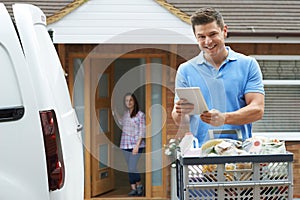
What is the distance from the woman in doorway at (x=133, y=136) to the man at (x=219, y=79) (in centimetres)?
591

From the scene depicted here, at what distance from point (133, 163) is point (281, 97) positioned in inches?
110

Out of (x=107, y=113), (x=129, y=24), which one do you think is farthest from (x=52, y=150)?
(x=107, y=113)

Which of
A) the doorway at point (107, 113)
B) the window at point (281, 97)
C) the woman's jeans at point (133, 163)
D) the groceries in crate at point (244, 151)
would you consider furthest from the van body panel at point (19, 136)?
the window at point (281, 97)

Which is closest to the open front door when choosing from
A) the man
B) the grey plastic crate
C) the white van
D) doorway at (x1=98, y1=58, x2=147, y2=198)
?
doorway at (x1=98, y1=58, x2=147, y2=198)

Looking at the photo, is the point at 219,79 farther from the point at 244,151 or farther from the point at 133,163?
the point at 133,163

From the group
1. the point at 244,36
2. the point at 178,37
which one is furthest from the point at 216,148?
the point at 244,36

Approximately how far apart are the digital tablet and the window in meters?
6.61

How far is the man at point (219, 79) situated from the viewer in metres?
3.34

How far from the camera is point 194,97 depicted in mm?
3033

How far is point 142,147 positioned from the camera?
9.88 m

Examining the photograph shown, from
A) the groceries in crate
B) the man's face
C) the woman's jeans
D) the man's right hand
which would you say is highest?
the man's face

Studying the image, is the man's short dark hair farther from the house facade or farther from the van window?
the house facade

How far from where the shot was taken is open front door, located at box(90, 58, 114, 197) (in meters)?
9.66

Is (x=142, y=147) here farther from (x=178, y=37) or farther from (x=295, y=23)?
(x=295, y=23)
